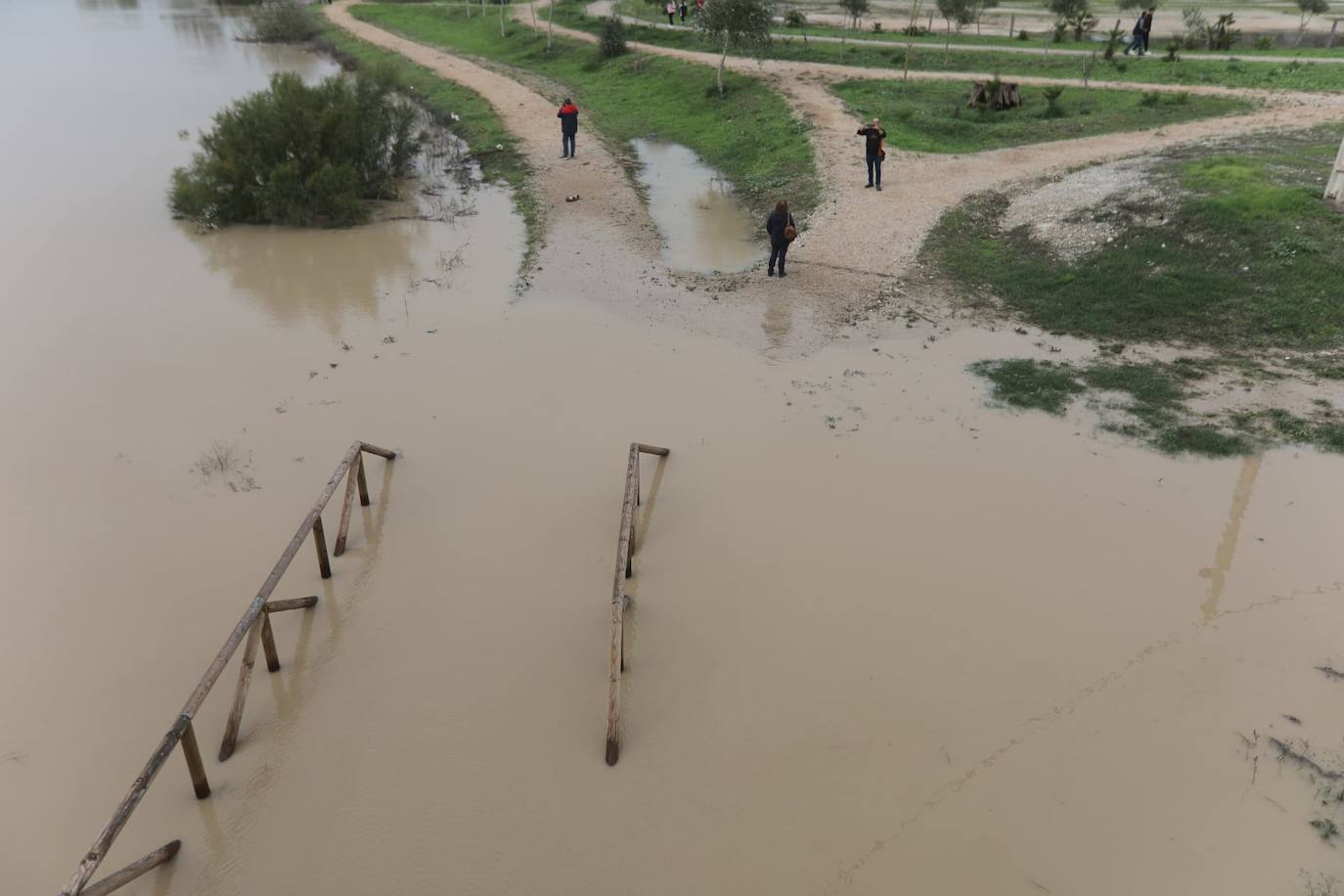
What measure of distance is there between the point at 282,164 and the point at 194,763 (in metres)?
16.3

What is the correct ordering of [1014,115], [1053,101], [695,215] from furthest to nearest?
1. [1053,101]
2. [1014,115]
3. [695,215]

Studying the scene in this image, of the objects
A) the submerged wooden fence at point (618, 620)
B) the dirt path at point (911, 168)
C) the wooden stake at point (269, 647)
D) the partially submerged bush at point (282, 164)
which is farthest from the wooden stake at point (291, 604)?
the partially submerged bush at point (282, 164)

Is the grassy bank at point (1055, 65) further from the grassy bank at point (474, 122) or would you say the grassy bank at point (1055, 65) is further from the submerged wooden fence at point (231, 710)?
the submerged wooden fence at point (231, 710)

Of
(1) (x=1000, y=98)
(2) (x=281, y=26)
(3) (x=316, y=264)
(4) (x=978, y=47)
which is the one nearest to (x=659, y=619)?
(3) (x=316, y=264)

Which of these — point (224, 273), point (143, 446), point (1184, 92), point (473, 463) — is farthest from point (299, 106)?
point (1184, 92)

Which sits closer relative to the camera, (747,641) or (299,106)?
(747,641)

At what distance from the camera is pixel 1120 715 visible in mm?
7102

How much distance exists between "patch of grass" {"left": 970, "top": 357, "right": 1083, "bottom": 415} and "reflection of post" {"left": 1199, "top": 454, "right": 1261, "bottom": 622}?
7.22 ft

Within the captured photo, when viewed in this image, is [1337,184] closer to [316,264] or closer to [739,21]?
[739,21]

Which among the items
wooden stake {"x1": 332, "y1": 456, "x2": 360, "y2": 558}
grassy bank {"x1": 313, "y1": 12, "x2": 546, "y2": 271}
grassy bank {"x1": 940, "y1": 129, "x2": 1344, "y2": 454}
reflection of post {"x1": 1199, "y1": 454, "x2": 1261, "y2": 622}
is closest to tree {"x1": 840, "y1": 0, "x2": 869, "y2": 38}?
grassy bank {"x1": 313, "y1": 12, "x2": 546, "y2": 271}

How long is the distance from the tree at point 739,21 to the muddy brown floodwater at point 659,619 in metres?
17.3

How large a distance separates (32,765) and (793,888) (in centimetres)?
611

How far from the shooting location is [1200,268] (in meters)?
14.1

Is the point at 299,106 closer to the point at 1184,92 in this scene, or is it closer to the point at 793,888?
the point at 793,888
